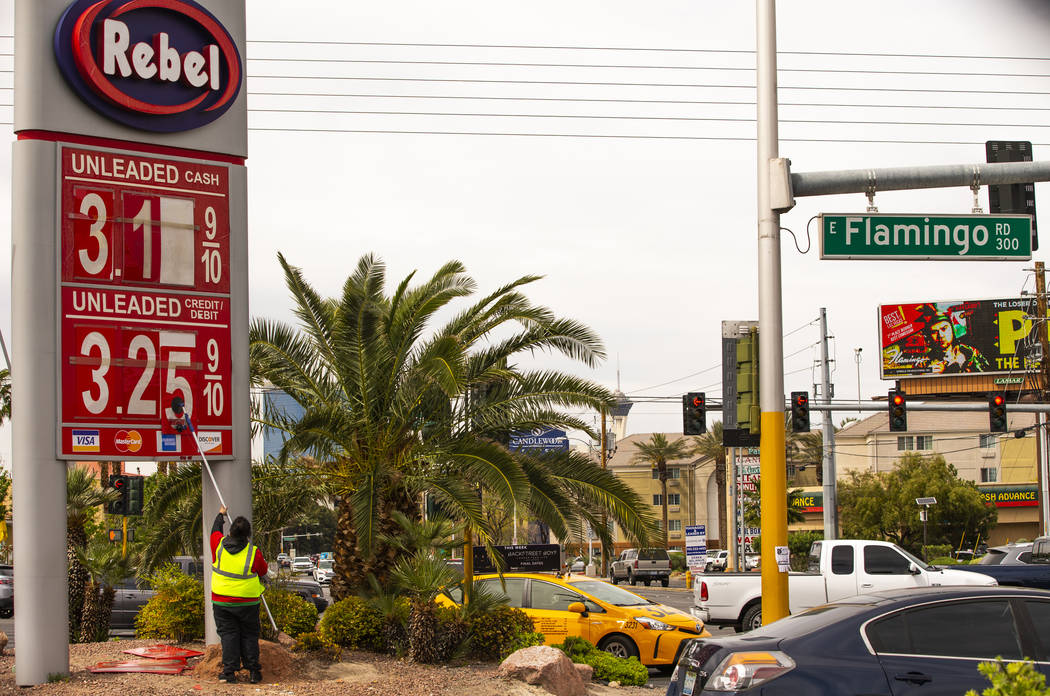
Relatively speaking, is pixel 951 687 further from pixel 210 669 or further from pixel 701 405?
pixel 701 405

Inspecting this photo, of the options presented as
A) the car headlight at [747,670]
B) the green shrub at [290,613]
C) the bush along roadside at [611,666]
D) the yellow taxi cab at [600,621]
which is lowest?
the bush along roadside at [611,666]

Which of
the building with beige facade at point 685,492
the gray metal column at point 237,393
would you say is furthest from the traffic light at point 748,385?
the building with beige facade at point 685,492

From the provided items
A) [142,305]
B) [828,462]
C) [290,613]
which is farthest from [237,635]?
[828,462]

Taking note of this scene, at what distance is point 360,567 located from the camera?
54.4 feet

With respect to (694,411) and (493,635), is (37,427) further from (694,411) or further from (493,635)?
(694,411)

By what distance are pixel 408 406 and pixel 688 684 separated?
8794 millimetres

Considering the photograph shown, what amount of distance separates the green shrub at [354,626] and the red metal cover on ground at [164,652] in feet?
5.33

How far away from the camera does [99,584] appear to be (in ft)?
60.6

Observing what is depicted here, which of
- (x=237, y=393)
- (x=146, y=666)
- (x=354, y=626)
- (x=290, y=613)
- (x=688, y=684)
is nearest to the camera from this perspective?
(x=688, y=684)

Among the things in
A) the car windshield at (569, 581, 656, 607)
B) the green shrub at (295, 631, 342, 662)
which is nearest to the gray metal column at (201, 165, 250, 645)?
the green shrub at (295, 631, 342, 662)

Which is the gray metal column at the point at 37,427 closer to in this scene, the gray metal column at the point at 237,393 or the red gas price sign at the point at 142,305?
the red gas price sign at the point at 142,305

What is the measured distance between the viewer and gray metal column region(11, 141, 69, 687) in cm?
1195

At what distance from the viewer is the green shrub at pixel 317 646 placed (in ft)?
45.8

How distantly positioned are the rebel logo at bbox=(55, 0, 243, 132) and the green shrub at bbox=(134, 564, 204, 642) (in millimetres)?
5978
